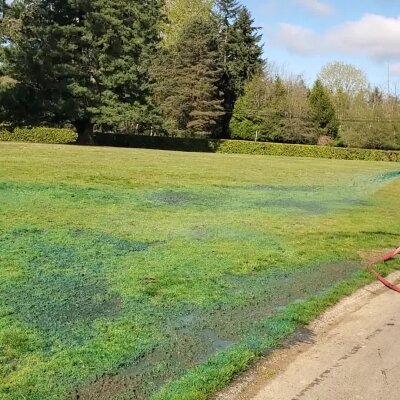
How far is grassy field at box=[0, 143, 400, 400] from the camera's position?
3527mm

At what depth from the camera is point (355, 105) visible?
186 feet

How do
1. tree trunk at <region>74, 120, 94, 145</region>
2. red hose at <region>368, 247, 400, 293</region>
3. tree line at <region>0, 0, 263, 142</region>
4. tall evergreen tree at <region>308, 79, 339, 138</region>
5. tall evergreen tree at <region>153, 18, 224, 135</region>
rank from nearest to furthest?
red hose at <region>368, 247, 400, 293</region> → tree line at <region>0, 0, 263, 142</region> → tree trunk at <region>74, 120, 94, 145</region> → tall evergreen tree at <region>153, 18, 224, 135</region> → tall evergreen tree at <region>308, 79, 339, 138</region>

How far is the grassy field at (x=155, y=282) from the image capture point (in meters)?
3.53

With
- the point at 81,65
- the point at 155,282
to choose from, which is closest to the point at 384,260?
the point at 155,282

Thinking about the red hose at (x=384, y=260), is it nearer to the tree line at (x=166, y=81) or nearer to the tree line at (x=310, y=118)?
the tree line at (x=166, y=81)

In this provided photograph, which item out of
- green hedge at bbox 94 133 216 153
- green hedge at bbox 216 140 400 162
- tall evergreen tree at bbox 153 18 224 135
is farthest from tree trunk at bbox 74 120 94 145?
green hedge at bbox 216 140 400 162

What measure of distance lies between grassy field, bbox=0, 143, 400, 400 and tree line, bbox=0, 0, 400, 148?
28094mm

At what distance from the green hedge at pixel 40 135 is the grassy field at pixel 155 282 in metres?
30.1

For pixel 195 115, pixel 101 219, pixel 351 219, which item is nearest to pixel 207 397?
pixel 101 219

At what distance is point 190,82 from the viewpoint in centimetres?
5194

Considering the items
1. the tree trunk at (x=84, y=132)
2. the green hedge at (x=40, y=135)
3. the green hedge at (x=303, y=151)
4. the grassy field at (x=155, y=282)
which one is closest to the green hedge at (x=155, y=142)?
the green hedge at (x=303, y=151)

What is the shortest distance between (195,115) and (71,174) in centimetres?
3659

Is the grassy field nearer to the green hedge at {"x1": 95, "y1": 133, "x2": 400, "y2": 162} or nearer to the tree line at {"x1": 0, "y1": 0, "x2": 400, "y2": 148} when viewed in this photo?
the tree line at {"x1": 0, "y1": 0, "x2": 400, "y2": 148}

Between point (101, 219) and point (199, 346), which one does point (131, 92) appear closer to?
point (101, 219)
